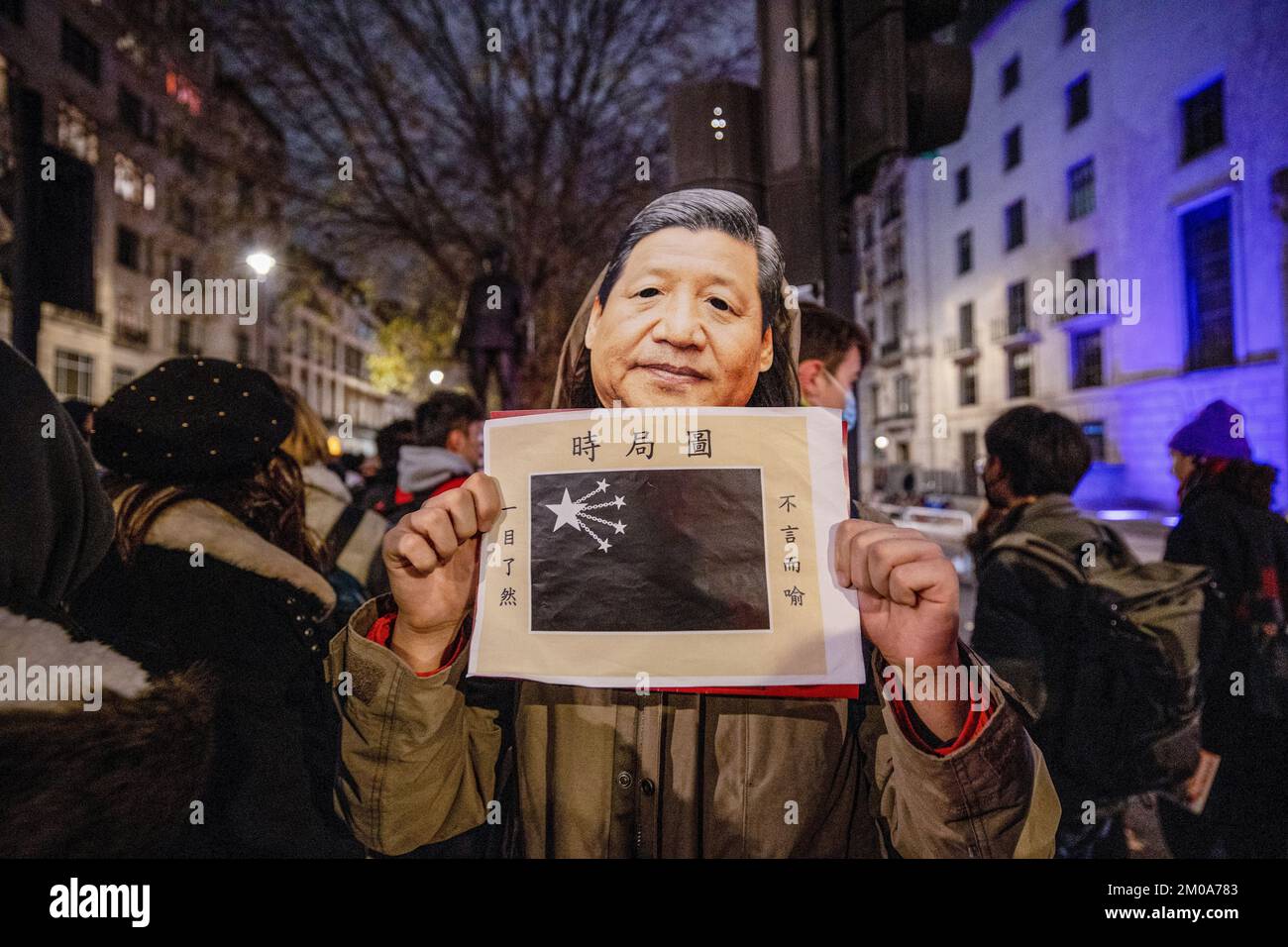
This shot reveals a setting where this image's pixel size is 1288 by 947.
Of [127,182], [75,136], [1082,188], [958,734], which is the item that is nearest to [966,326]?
[1082,188]

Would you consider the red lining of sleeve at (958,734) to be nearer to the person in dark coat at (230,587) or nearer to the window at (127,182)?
the person in dark coat at (230,587)

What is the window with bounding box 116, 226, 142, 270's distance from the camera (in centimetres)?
2294

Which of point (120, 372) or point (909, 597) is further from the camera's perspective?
point (120, 372)

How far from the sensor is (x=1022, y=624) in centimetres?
215

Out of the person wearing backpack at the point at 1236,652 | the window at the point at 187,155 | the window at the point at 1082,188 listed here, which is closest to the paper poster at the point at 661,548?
the person wearing backpack at the point at 1236,652

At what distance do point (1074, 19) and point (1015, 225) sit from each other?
530 cm

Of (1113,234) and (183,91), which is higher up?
(1113,234)

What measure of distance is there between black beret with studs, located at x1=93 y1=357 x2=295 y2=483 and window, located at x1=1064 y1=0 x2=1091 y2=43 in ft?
76.2

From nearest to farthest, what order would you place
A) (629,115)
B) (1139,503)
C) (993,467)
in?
(993,467) < (629,115) < (1139,503)

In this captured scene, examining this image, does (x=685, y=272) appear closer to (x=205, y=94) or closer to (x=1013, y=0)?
(x=205, y=94)

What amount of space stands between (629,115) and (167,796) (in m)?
8.47

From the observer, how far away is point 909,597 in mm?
1034

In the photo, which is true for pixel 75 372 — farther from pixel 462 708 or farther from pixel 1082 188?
pixel 1082 188
